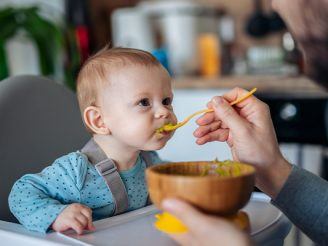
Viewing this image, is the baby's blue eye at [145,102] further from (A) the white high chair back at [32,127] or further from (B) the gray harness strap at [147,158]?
(A) the white high chair back at [32,127]

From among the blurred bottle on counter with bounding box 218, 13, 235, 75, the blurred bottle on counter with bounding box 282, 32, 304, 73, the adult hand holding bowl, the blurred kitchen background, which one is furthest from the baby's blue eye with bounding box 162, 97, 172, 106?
the blurred bottle on counter with bounding box 218, 13, 235, 75

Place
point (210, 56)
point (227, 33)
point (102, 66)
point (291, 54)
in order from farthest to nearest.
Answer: point (227, 33) → point (210, 56) → point (291, 54) → point (102, 66)

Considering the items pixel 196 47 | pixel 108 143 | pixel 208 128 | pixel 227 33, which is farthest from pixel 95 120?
pixel 227 33

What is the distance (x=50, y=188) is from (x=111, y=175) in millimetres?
Result: 88

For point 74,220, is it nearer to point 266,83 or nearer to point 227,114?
point 227,114

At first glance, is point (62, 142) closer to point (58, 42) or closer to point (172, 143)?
point (172, 143)

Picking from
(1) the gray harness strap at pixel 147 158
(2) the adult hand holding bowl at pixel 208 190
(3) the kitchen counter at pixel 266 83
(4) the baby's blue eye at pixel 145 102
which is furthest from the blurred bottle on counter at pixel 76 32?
(2) the adult hand holding bowl at pixel 208 190

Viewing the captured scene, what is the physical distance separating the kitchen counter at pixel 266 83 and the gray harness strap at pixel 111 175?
127cm

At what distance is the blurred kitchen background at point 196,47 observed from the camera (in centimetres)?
191

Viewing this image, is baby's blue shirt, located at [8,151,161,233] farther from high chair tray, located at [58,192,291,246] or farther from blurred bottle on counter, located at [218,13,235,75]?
blurred bottle on counter, located at [218,13,235,75]

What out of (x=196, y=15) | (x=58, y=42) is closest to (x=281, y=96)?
(x=196, y=15)

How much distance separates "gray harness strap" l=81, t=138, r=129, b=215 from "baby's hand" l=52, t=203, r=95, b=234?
0.09 metres

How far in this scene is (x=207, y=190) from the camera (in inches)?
19.6

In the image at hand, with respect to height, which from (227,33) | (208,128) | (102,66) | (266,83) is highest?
(102,66)
